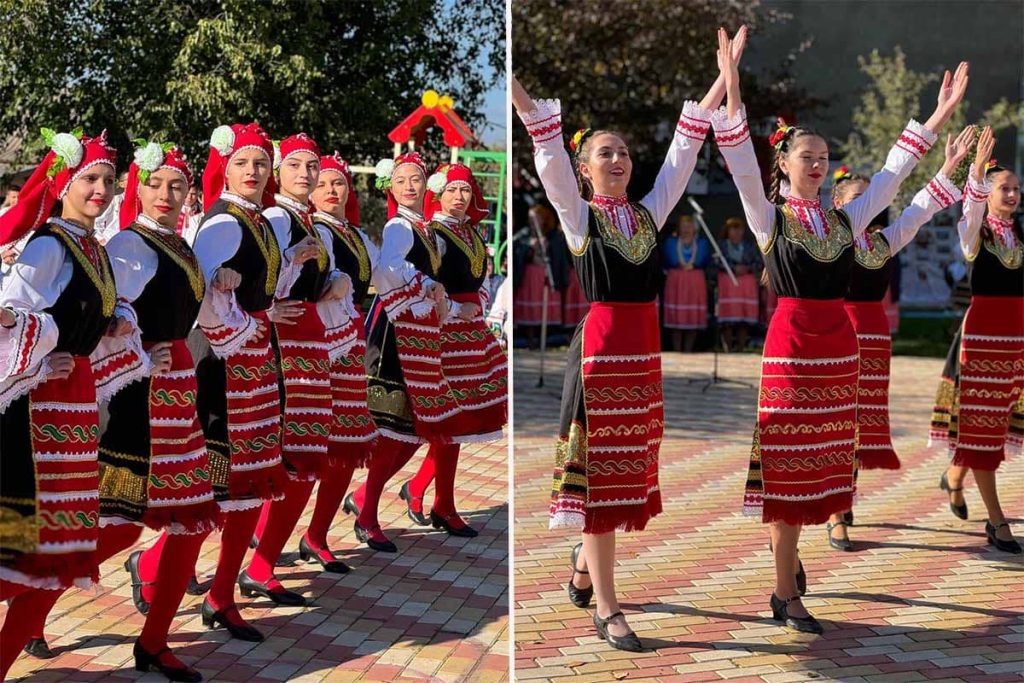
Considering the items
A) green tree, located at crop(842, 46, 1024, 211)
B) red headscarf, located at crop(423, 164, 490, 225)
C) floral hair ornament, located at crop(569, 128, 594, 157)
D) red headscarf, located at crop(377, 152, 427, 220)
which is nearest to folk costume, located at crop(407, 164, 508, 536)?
red headscarf, located at crop(423, 164, 490, 225)

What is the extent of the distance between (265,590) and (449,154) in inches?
239

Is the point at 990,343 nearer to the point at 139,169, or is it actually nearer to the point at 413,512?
the point at 413,512

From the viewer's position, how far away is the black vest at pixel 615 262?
4.43 meters

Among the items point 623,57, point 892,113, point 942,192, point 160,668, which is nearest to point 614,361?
point 942,192

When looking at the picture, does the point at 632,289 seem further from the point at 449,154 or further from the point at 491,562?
the point at 449,154

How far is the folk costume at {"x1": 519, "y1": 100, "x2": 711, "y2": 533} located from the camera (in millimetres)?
4457

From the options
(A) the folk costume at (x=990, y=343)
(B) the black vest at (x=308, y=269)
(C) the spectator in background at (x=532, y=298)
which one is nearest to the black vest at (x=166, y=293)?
(B) the black vest at (x=308, y=269)

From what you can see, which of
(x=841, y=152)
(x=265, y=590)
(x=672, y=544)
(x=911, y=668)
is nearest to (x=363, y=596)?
(x=265, y=590)

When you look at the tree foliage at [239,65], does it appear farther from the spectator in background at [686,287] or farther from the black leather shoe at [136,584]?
the black leather shoe at [136,584]

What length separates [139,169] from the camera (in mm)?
4254

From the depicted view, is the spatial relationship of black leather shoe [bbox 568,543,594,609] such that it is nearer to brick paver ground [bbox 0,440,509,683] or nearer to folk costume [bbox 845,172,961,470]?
brick paver ground [bbox 0,440,509,683]

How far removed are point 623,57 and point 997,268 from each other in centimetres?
1128

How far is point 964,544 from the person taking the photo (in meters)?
6.04

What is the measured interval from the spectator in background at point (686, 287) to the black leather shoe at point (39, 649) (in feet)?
34.9
